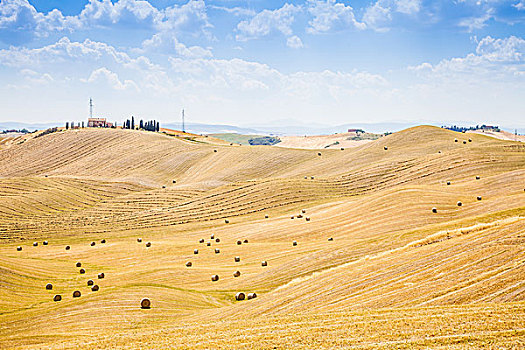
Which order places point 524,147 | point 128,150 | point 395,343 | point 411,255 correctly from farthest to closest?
point 128,150, point 524,147, point 411,255, point 395,343

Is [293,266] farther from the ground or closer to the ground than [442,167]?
closer to the ground

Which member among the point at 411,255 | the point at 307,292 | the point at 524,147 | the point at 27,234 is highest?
the point at 524,147

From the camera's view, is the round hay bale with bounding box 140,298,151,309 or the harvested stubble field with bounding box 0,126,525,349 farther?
the round hay bale with bounding box 140,298,151,309

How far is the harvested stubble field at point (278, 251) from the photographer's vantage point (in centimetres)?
2375

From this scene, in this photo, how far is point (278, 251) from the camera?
55.1m

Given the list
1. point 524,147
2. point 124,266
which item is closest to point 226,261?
point 124,266

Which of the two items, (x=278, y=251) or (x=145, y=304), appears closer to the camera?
(x=145, y=304)

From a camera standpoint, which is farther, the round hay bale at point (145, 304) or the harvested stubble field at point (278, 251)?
the round hay bale at point (145, 304)

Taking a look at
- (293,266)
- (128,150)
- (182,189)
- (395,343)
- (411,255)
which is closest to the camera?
(395,343)

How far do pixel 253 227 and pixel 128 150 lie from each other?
95.8 m

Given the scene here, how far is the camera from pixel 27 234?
81000 mm

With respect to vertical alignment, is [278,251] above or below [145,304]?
below

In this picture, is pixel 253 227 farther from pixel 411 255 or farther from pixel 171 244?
pixel 411 255

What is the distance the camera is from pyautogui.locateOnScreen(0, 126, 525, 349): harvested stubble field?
23750mm
